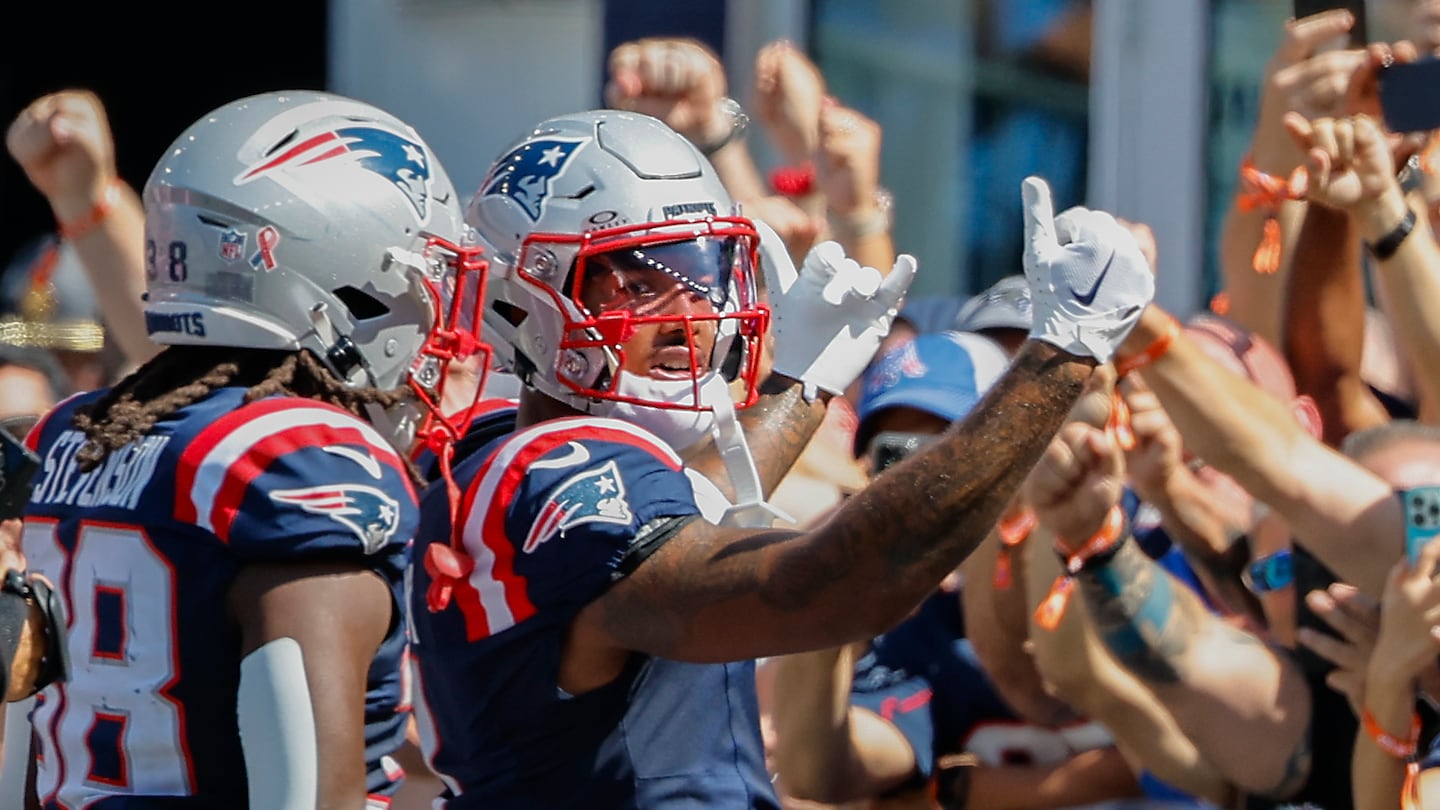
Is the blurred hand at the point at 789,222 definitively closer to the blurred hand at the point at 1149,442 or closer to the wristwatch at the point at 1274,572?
the blurred hand at the point at 1149,442

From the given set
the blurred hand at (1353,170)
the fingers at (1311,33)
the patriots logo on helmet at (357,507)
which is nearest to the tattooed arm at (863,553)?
the patriots logo on helmet at (357,507)

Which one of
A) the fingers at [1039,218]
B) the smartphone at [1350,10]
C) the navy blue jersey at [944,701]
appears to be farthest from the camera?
the smartphone at [1350,10]

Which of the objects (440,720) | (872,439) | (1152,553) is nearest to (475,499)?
(440,720)

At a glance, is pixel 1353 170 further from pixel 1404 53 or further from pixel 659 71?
pixel 659 71

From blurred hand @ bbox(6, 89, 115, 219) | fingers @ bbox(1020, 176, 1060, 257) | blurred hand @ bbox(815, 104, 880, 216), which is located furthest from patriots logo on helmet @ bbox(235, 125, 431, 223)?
blurred hand @ bbox(815, 104, 880, 216)

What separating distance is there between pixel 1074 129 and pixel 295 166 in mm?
4061

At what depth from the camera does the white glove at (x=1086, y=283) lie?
2.14 meters

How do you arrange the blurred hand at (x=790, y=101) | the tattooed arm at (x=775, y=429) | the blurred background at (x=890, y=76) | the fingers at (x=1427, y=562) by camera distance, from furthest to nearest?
the blurred background at (x=890, y=76), the blurred hand at (x=790, y=101), the fingers at (x=1427, y=562), the tattooed arm at (x=775, y=429)

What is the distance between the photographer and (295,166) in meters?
2.63

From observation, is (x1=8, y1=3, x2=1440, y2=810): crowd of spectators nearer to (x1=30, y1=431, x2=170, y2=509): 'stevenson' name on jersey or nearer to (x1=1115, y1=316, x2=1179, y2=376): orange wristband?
(x1=1115, y1=316, x2=1179, y2=376): orange wristband

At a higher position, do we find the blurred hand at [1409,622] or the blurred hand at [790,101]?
the blurred hand at [790,101]

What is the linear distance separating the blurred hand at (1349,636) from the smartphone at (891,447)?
80 cm

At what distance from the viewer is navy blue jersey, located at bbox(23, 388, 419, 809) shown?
2.36m

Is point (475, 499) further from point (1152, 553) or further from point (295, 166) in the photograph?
point (1152, 553)
